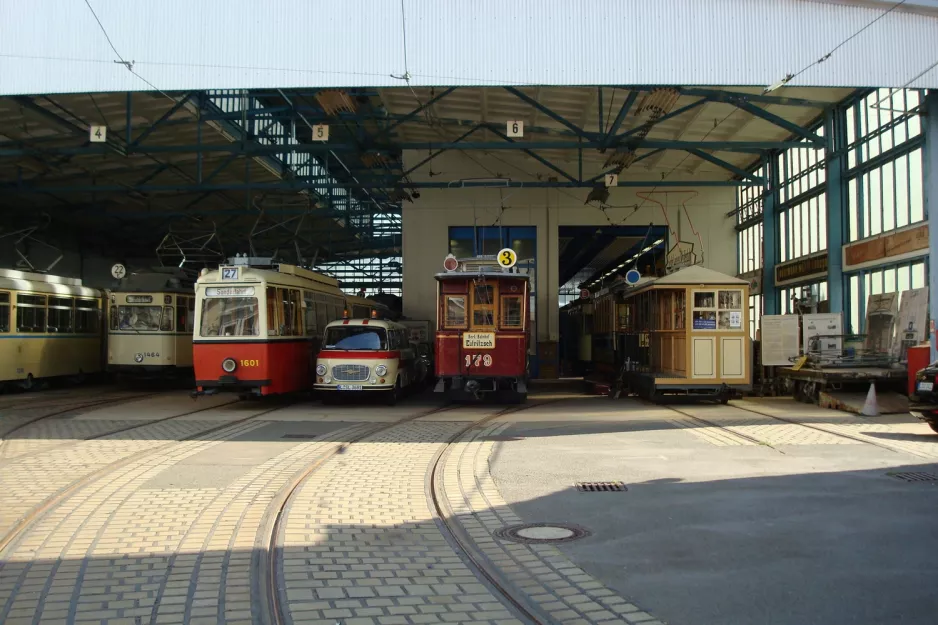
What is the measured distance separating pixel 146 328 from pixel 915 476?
18883 millimetres

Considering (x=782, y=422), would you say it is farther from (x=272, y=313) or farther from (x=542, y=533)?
(x=272, y=313)

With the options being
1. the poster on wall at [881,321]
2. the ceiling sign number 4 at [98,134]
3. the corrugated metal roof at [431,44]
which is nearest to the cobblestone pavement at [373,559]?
the corrugated metal roof at [431,44]

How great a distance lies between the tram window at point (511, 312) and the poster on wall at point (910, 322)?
7.97 m

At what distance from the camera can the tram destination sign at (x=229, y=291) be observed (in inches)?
672

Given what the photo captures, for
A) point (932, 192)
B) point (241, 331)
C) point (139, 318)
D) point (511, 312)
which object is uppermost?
point (932, 192)

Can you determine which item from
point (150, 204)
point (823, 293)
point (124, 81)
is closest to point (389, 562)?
point (124, 81)

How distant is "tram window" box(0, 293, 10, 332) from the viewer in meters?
20.0

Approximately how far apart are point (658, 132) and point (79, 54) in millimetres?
16462

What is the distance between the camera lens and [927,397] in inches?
460

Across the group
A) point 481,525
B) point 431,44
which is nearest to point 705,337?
point 431,44

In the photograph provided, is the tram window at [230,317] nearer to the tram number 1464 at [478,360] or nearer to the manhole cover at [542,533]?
the tram number 1464 at [478,360]

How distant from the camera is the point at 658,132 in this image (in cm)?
2533

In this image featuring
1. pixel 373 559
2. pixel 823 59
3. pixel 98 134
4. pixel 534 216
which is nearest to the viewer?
pixel 373 559

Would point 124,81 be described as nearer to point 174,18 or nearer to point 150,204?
point 174,18
